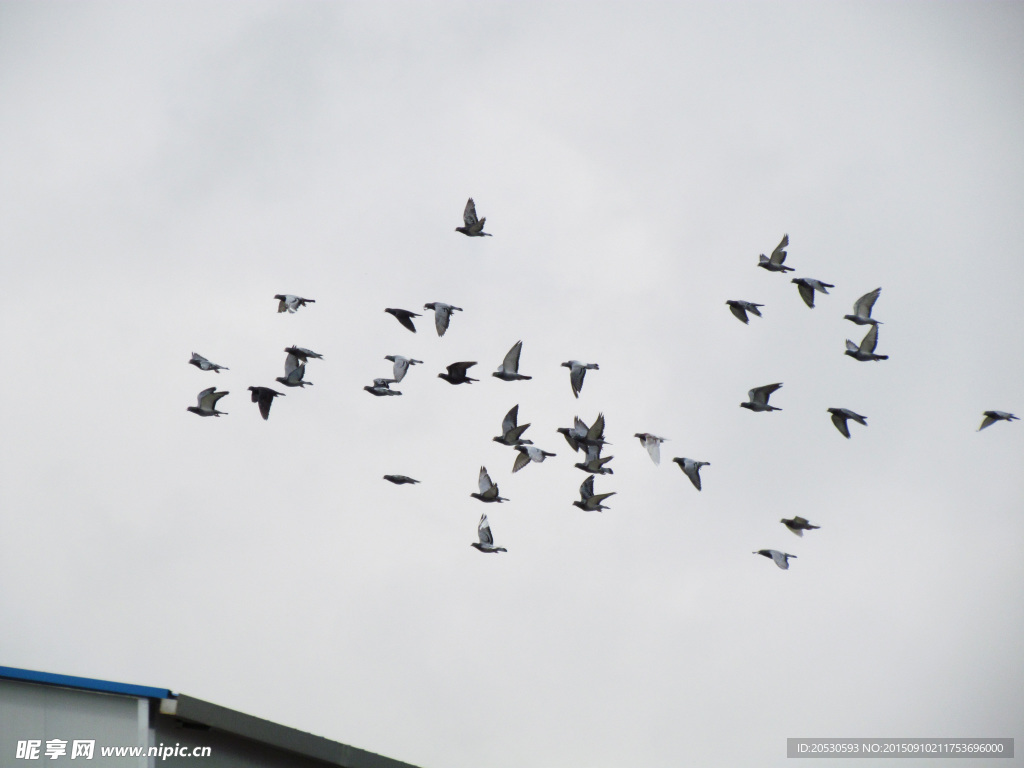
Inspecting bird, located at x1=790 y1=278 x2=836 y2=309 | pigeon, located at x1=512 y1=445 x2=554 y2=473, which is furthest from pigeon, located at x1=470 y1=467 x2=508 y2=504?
bird, located at x1=790 y1=278 x2=836 y2=309

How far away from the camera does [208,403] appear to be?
3131cm

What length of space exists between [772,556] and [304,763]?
38.8 feet

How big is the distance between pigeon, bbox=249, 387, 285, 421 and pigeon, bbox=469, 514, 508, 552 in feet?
18.4

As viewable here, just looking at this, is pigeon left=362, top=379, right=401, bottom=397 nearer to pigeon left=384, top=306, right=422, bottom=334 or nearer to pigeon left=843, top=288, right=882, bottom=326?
pigeon left=384, top=306, right=422, bottom=334

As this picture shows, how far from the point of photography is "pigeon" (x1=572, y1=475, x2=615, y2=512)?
31172 mm

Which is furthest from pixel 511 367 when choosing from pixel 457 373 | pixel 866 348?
pixel 866 348

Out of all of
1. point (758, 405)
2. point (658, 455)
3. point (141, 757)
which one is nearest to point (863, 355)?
point (758, 405)

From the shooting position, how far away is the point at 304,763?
88.2 ft

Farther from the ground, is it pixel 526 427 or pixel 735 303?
pixel 735 303

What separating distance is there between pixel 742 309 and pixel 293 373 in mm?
10493

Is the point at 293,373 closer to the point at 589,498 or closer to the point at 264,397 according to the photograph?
the point at 264,397

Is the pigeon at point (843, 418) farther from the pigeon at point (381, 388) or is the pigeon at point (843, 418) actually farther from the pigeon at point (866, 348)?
the pigeon at point (381, 388)

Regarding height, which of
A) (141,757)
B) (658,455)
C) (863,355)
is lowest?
(141,757)

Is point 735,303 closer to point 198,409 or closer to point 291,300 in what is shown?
point 291,300
